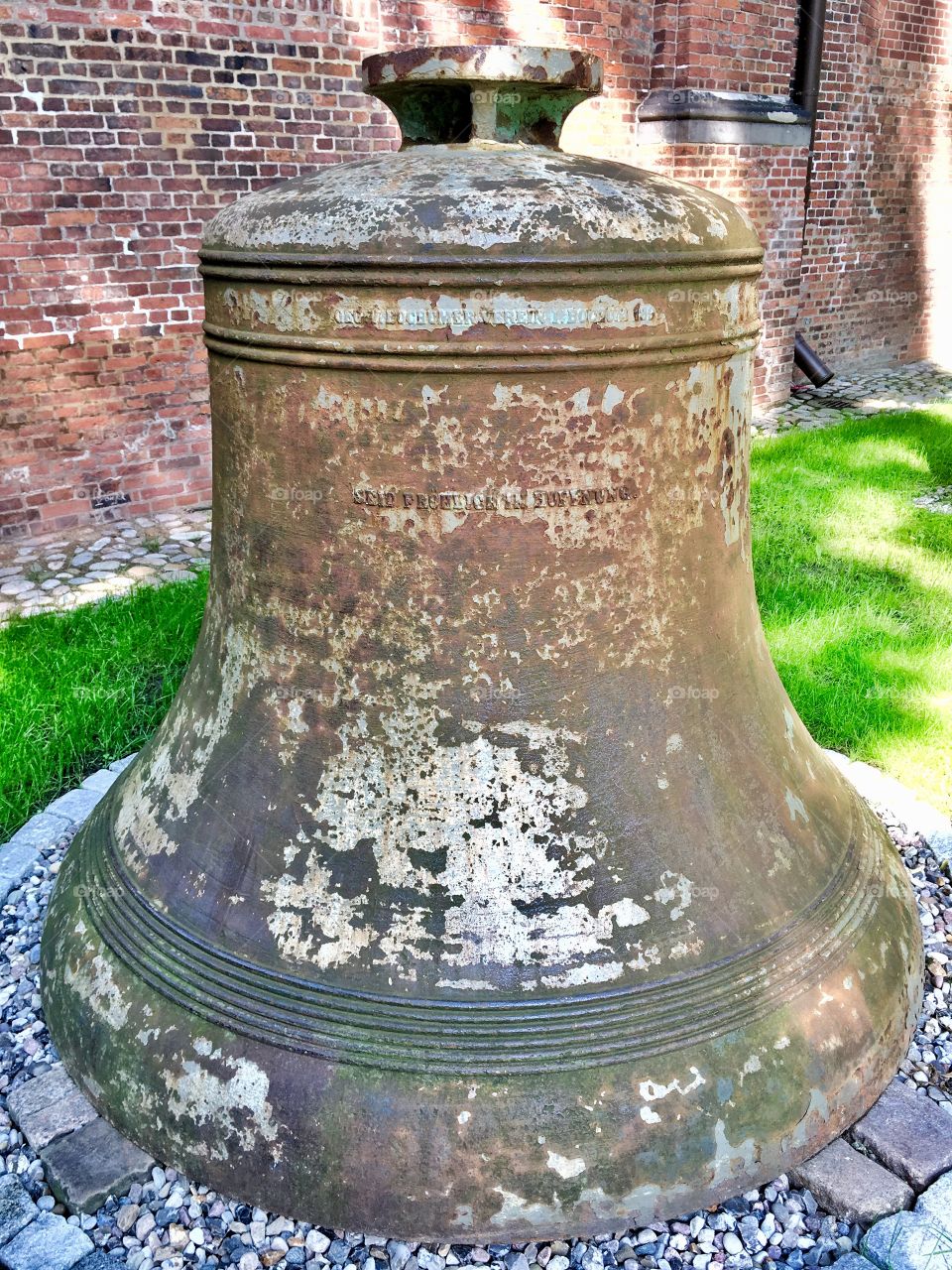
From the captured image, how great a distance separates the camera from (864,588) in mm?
4785

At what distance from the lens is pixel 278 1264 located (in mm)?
1695

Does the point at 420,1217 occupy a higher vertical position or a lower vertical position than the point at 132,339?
lower

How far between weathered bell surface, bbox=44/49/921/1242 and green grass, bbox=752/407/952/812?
5.51 ft

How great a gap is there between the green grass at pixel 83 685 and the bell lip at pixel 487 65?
2266mm

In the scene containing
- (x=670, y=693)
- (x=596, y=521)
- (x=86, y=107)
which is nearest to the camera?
(x=596, y=521)

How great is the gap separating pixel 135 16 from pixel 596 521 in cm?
483

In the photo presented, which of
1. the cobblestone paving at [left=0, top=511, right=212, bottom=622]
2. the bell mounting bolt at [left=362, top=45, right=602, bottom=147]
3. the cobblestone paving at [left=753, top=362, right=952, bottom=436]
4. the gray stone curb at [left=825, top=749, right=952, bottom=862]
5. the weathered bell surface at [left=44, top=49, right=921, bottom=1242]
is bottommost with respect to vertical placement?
the cobblestone paving at [left=0, top=511, right=212, bottom=622]

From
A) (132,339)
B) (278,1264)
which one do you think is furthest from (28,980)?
(132,339)

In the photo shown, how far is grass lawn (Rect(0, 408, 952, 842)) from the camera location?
11.0ft

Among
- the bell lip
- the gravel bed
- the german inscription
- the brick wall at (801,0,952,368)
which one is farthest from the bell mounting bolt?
the brick wall at (801,0,952,368)

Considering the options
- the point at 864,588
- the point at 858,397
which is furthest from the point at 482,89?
the point at 858,397

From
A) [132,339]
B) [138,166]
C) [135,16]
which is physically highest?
[135,16]

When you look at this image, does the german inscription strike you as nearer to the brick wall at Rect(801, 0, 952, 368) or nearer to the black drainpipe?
the black drainpipe

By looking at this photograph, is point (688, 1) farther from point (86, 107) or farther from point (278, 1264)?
point (278, 1264)
